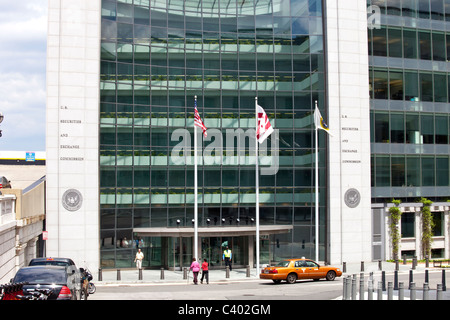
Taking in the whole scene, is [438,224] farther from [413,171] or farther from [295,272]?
[295,272]

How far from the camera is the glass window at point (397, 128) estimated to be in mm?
47219

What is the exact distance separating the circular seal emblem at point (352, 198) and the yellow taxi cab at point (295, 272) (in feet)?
38.1

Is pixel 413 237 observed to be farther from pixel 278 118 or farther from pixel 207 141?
pixel 207 141

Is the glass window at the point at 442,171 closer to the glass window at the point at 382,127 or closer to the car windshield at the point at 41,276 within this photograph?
the glass window at the point at 382,127

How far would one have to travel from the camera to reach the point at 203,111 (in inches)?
1736

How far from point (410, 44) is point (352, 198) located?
548 inches

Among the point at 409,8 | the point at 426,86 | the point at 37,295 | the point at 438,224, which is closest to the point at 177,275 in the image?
the point at 37,295

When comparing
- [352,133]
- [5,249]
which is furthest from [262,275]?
[352,133]

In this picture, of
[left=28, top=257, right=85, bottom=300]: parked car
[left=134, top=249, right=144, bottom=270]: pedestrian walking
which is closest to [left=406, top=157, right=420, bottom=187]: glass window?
[left=134, top=249, right=144, bottom=270]: pedestrian walking

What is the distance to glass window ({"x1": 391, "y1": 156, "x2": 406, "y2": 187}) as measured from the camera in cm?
4722

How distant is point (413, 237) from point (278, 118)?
15.0 m

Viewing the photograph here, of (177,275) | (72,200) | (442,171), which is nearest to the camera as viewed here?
(177,275)

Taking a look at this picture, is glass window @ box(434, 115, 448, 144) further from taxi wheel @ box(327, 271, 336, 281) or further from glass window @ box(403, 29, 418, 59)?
taxi wheel @ box(327, 271, 336, 281)

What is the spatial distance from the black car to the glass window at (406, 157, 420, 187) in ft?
114
